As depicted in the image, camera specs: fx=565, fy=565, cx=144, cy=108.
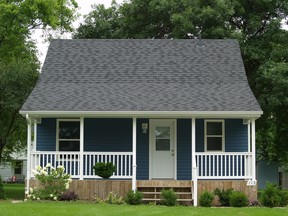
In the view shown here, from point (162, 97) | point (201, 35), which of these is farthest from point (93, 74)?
point (201, 35)

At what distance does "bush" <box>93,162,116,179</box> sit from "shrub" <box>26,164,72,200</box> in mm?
1006

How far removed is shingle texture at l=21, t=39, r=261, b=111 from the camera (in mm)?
19453

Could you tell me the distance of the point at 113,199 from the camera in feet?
57.7

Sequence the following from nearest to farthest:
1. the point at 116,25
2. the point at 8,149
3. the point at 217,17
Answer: the point at 217,17, the point at 116,25, the point at 8,149

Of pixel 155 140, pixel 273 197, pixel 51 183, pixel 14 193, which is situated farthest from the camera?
pixel 14 193

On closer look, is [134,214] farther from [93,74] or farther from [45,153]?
[93,74]

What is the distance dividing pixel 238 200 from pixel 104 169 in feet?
14.5

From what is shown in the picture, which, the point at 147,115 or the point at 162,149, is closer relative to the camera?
the point at 147,115

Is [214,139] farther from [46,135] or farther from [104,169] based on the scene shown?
[46,135]

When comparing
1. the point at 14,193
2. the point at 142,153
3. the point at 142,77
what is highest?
the point at 142,77

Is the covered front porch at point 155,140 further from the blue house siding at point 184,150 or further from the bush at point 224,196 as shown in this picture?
the bush at point 224,196

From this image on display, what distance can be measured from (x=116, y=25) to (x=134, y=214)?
1857 centimetres

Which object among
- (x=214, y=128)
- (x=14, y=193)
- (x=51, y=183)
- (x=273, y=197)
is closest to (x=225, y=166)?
(x=273, y=197)

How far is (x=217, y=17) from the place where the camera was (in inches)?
1012
